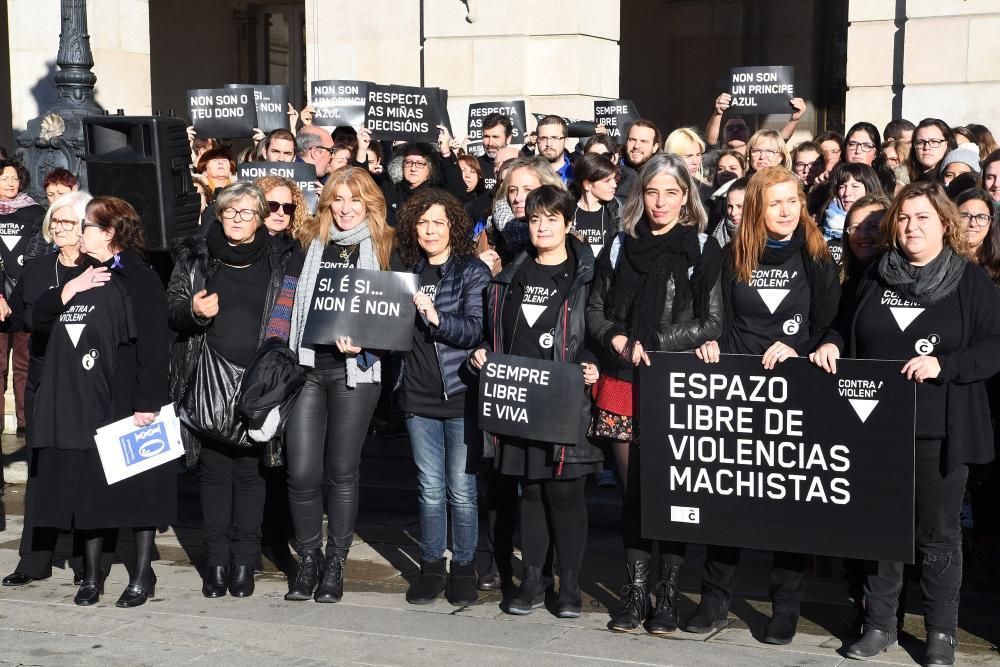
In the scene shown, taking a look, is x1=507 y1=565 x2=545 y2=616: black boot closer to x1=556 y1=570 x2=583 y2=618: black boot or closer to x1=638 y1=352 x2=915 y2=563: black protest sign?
x1=556 y1=570 x2=583 y2=618: black boot

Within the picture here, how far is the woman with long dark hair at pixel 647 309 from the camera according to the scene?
6.48m

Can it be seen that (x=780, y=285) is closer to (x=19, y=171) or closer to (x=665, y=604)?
(x=665, y=604)

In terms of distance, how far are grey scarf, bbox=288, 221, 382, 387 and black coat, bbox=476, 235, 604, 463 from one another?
0.66 meters

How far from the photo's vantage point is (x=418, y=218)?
708cm

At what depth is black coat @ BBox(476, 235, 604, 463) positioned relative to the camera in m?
6.67

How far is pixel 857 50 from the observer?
14.6 meters

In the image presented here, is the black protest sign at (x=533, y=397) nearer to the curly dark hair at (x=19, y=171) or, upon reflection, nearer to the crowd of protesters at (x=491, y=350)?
the crowd of protesters at (x=491, y=350)

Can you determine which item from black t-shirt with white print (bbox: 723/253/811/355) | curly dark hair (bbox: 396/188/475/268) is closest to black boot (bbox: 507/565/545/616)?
black t-shirt with white print (bbox: 723/253/811/355)

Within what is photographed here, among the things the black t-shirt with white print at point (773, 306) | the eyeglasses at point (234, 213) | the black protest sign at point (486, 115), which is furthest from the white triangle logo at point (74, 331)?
the black protest sign at point (486, 115)

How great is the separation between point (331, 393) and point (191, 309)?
0.78 meters

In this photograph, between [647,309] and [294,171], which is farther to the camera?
[294,171]

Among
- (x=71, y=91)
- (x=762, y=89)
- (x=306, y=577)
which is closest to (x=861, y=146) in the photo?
(x=762, y=89)

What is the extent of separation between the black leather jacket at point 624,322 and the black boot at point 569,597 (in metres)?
0.97

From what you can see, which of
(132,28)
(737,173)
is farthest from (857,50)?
(132,28)
